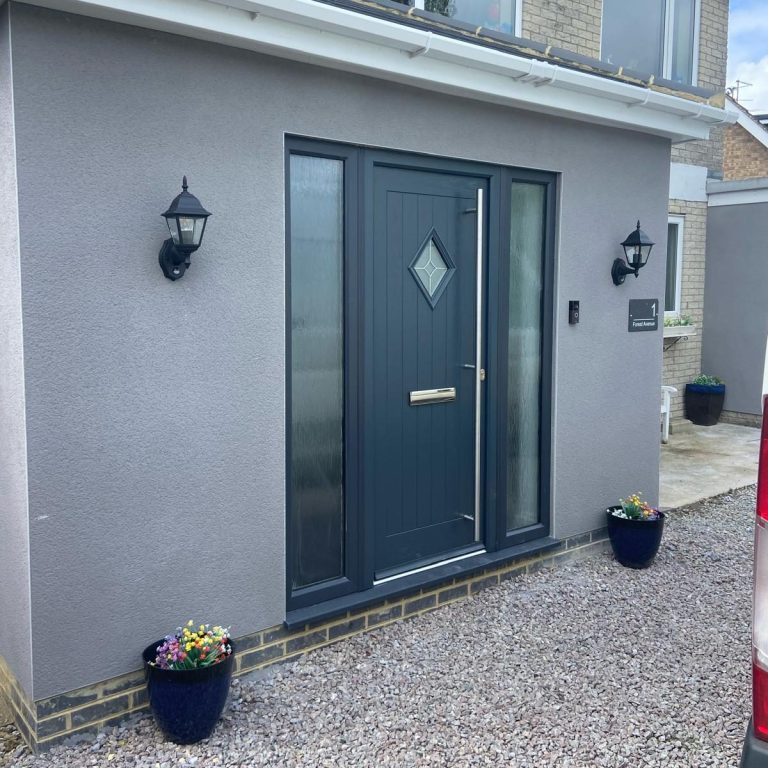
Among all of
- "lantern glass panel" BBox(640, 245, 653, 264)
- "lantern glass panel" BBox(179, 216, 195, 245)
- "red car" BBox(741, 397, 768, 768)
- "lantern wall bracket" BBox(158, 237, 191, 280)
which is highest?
"lantern glass panel" BBox(640, 245, 653, 264)

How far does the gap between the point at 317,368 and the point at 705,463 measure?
231 inches

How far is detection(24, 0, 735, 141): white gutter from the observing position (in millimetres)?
3379

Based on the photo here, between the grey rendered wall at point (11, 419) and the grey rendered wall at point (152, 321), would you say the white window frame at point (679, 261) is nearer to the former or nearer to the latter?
the grey rendered wall at point (152, 321)

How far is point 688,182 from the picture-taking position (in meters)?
10.3

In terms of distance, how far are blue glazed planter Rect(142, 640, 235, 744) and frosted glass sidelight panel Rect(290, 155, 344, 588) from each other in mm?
929

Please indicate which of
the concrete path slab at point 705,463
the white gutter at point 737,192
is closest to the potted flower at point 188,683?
the concrete path slab at point 705,463

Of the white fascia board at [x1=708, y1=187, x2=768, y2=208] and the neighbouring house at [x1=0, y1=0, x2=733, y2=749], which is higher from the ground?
the white fascia board at [x1=708, y1=187, x2=768, y2=208]

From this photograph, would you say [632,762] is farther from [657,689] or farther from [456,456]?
[456,456]

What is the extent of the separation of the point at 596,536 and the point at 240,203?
139 inches

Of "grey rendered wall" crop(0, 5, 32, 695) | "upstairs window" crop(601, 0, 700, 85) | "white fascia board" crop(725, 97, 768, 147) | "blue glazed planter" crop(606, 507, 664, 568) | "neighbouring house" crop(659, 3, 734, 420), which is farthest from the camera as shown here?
"white fascia board" crop(725, 97, 768, 147)

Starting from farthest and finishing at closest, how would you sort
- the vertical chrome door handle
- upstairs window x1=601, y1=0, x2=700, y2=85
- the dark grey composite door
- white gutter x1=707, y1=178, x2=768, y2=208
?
white gutter x1=707, y1=178, x2=768, y2=208
upstairs window x1=601, y1=0, x2=700, y2=85
the vertical chrome door handle
the dark grey composite door

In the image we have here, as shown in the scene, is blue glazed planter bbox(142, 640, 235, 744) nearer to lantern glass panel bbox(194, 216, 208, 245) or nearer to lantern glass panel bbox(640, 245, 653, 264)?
lantern glass panel bbox(194, 216, 208, 245)

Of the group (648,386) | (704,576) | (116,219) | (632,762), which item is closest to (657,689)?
(632,762)

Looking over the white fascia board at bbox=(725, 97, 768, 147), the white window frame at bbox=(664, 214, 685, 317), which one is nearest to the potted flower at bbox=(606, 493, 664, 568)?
the white window frame at bbox=(664, 214, 685, 317)
